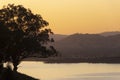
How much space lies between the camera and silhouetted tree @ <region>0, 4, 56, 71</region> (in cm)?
10294

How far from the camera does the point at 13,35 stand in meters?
102

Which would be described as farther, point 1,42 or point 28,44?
point 28,44

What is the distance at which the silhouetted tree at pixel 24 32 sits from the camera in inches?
4053

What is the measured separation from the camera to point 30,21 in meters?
108

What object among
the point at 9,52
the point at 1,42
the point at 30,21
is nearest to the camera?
the point at 1,42

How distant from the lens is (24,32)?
106 m

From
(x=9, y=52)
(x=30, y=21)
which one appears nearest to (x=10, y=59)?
(x=9, y=52)

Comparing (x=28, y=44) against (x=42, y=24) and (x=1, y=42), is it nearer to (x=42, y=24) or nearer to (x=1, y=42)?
(x=42, y=24)

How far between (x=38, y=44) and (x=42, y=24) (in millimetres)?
4599

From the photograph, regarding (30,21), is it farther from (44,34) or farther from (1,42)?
(1,42)

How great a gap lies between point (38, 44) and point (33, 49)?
1.71 meters

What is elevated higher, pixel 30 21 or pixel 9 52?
pixel 30 21

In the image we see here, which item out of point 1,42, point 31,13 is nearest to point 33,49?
point 31,13

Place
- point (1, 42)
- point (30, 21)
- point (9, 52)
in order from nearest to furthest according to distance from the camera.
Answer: point (1, 42) < point (9, 52) < point (30, 21)
